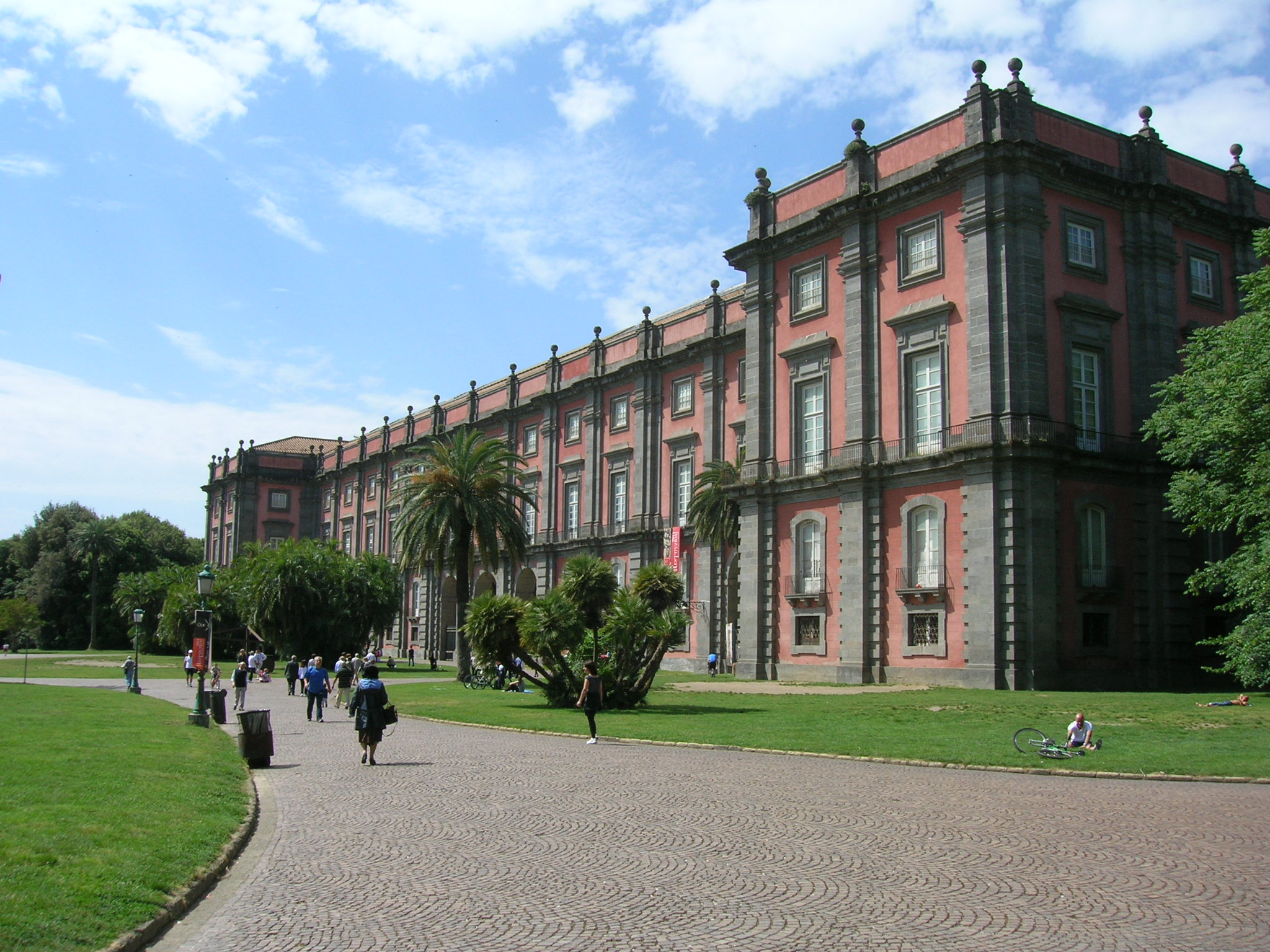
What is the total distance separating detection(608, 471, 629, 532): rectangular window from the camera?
182 ft

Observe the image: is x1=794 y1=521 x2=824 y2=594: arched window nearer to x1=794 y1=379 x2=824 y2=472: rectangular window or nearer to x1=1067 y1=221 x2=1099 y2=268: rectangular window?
→ x1=794 y1=379 x2=824 y2=472: rectangular window

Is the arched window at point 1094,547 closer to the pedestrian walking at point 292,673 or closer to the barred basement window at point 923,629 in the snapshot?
the barred basement window at point 923,629

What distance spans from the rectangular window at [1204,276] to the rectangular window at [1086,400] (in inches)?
206

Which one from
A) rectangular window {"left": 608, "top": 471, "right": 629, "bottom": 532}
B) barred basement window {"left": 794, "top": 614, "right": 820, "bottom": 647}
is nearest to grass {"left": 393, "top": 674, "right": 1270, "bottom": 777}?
barred basement window {"left": 794, "top": 614, "right": 820, "bottom": 647}

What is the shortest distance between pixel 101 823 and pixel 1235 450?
26441mm

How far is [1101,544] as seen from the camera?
109ft

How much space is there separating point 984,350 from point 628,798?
898 inches

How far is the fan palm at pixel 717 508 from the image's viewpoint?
4266 cm

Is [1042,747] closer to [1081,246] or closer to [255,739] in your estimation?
[255,739]

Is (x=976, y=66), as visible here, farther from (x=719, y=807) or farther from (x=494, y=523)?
(x=719, y=807)

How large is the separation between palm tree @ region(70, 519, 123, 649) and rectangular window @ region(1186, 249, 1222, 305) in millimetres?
81183

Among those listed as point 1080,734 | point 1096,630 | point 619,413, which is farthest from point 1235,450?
point 619,413

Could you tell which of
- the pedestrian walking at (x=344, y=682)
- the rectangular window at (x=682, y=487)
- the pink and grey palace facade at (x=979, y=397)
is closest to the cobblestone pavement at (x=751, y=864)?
the pedestrian walking at (x=344, y=682)

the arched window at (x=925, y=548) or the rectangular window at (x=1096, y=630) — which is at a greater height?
the arched window at (x=925, y=548)
